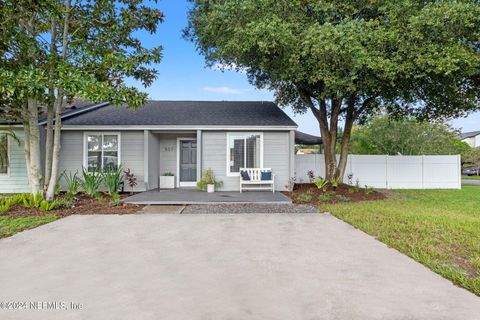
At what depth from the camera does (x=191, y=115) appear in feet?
38.2

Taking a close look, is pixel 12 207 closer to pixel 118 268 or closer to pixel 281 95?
pixel 118 268

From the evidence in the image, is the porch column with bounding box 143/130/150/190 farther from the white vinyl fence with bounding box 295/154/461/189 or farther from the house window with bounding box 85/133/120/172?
the white vinyl fence with bounding box 295/154/461/189

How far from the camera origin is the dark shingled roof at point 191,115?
1064 cm

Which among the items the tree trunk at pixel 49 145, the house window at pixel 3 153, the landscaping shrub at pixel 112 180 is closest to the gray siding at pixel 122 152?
the landscaping shrub at pixel 112 180

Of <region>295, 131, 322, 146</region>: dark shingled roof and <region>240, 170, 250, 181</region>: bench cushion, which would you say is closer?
<region>240, 170, 250, 181</region>: bench cushion

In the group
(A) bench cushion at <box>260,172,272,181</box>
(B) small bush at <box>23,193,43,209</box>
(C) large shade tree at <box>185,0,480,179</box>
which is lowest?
(B) small bush at <box>23,193,43,209</box>

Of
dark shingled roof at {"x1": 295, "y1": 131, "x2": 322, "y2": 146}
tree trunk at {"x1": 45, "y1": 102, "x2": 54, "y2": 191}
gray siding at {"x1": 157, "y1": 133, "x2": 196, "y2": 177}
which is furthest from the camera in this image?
dark shingled roof at {"x1": 295, "y1": 131, "x2": 322, "y2": 146}

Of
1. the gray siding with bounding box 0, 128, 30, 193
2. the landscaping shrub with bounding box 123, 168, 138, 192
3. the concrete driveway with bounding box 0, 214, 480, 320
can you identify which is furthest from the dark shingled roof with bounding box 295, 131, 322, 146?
the gray siding with bounding box 0, 128, 30, 193

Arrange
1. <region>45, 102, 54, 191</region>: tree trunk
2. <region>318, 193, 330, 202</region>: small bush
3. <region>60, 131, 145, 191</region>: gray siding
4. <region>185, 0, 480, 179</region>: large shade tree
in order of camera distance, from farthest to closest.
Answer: <region>60, 131, 145, 191</region>: gray siding
<region>318, 193, 330, 202</region>: small bush
<region>45, 102, 54, 191</region>: tree trunk
<region>185, 0, 480, 179</region>: large shade tree

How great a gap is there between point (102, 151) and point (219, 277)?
30.1 ft

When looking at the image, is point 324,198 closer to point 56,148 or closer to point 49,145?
point 56,148

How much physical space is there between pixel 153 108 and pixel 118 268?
10241 millimetres

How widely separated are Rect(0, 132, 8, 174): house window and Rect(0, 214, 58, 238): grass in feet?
17.2

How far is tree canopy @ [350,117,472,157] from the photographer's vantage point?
18.9 m
